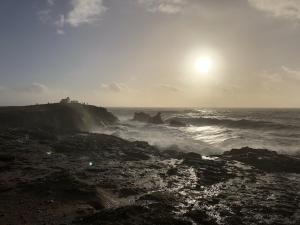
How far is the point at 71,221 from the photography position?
47.7ft

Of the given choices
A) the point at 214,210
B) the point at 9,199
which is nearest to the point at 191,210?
the point at 214,210

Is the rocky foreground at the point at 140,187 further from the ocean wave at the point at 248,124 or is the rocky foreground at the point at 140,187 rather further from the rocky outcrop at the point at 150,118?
the rocky outcrop at the point at 150,118

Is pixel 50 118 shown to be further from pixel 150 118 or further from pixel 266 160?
pixel 150 118

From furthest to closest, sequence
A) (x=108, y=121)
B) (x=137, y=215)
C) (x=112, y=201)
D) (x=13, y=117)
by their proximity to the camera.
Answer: (x=108, y=121) → (x=13, y=117) → (x=112, y=201) → (x=137, y=215)

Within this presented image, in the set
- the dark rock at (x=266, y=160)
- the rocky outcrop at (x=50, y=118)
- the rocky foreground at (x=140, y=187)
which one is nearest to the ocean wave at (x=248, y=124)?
the rocky outcrop at (x=50, y=118)

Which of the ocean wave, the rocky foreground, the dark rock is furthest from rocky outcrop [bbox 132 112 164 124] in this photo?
the rocky foreground

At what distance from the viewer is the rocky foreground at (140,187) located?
15.5m

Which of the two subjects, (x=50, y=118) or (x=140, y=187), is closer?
(x=140, y=187)

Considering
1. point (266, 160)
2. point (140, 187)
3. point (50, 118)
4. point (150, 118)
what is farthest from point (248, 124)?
point (140, 187)

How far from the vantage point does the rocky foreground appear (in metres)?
15.5

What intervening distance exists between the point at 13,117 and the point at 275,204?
141ft

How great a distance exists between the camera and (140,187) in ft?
67.1

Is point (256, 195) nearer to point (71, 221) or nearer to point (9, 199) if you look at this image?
point (71, 221)

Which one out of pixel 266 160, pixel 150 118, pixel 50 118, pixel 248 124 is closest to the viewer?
pixel 266 160
